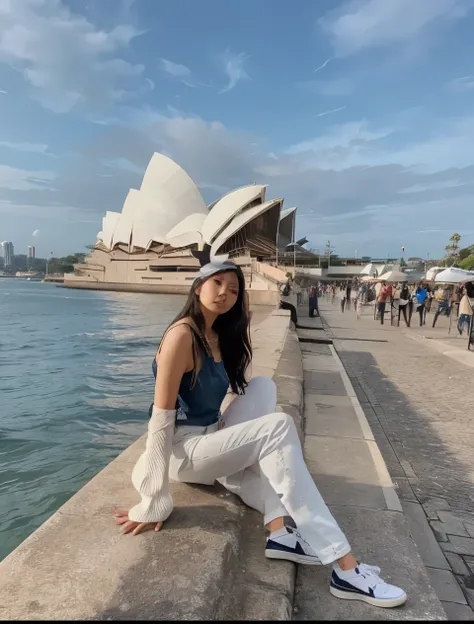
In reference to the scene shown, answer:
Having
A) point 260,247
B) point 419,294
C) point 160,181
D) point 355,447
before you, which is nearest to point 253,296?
point 260,247

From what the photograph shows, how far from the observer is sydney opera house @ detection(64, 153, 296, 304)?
42062 millimetres

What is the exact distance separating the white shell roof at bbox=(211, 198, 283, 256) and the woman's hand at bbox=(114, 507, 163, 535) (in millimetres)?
39952

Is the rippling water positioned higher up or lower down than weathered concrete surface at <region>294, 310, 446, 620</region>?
lower down

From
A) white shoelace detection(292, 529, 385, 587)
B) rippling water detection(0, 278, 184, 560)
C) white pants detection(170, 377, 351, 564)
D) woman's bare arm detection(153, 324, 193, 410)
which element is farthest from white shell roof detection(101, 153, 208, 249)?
white shoelace detection(292, 529, 385, 587)

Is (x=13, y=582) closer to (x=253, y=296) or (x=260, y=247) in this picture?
(x=253, y=296)

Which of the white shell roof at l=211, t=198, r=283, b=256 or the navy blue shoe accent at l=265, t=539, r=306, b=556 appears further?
the white shell roof at l=211, t=198, r=283, b=256

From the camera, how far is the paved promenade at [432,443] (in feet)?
5.92

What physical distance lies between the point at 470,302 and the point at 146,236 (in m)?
45.0

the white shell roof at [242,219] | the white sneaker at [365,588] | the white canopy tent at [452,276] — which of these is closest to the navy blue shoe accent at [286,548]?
the white sneaker at [365,588]

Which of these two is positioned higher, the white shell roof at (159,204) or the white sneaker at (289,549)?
the white shell roof at (159,204)

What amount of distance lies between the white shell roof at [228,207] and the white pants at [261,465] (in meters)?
41.3

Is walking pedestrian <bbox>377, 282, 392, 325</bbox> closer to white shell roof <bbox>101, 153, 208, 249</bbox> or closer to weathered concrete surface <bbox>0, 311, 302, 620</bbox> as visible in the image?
weathered concrete surface <bbox>0, 311, 302, 620</bbox>

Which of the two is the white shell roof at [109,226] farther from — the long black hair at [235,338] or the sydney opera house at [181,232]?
the long black hair at [235,338]

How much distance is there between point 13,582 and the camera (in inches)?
45.9
